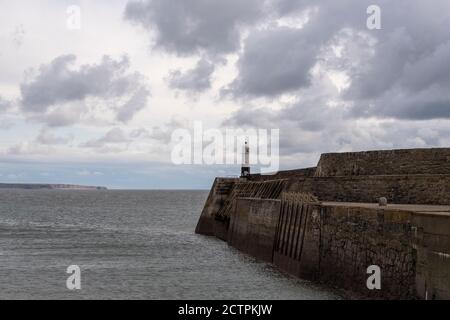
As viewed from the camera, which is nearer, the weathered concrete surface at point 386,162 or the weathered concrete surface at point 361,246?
the weathered concrete surface at point 361,246

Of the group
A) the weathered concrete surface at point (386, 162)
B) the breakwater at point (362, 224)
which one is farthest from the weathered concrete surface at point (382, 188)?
the weathered concrete surface at point (386, 162)

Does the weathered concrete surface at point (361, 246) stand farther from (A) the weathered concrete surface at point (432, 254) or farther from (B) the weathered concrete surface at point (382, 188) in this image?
(B) the weathered concrete surface at point (382, 188)

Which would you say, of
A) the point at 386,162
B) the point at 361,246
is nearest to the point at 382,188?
the point at 386,162

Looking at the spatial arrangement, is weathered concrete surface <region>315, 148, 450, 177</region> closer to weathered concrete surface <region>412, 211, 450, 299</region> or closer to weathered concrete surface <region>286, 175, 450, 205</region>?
weathered concrete surface <region>286, 175, 450, 205</region>

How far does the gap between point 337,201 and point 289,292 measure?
23.8ft

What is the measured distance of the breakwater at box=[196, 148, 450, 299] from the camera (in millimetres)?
15164

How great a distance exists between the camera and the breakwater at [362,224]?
1516cm

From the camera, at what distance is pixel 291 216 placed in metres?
25.1

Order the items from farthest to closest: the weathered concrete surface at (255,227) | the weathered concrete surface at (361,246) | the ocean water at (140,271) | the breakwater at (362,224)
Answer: the weathered concrete surface at (255,227) < the ocean water at (140,271) < the breakwater at (362,224) < the weathered concrete surface at (361,246)

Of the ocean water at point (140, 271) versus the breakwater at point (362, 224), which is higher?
the breakwater at point (362, 224)

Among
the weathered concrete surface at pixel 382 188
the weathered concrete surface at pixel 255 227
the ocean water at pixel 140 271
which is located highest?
the weathered concrete surface at pixel 382 188

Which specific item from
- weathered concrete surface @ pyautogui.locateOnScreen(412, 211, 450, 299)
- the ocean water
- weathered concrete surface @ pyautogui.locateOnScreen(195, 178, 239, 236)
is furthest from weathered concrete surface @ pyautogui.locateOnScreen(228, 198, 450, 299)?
weathered concrete surface @ pyautogui.locateOnScreen(195, 178, 239, 236)

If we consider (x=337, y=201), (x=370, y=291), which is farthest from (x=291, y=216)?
(x=370, y=291)
